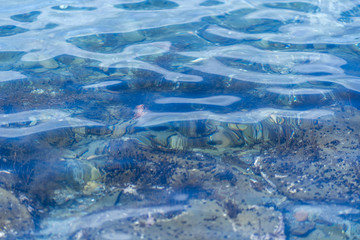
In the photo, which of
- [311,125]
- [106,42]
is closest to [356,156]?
[311,125]

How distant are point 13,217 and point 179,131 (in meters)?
2.36

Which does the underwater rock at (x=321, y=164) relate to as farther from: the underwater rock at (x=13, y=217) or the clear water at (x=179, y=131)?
the underwater rock at (x=13, y=217)

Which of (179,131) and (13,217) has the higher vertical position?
(179,131)

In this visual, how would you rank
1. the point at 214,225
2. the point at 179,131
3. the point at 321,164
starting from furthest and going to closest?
1. the point at 179,131
2. the point at 321,164
3. the point at 214,225

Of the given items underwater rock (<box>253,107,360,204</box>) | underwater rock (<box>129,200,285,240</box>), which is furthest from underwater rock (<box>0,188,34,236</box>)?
underwater rock (<box>253,107,360,204</box>)

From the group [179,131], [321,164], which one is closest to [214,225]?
[179,131]

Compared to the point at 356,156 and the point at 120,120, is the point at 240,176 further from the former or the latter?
the point at 120,120

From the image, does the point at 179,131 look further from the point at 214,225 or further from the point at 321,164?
the point at 321,164

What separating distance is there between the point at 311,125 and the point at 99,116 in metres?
3.38

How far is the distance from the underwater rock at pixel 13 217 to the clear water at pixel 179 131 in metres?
0.01

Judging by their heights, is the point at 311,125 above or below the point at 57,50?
below

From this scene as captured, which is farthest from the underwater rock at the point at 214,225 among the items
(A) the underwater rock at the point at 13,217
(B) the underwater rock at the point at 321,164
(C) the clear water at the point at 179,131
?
(A) the underwater rock at the point at 13,217

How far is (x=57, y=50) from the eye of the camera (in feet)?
21.0

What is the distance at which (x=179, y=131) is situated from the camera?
4.30 m
